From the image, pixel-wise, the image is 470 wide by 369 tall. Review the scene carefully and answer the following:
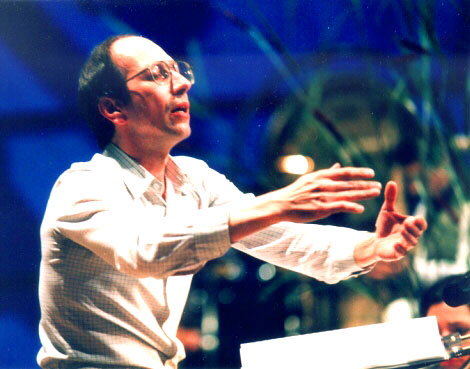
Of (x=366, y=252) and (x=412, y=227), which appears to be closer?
(x=412, y=227)

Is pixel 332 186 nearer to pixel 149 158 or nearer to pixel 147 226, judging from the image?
pixel 147 226

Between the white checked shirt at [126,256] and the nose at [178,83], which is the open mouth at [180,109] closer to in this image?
the nose at [178,83]

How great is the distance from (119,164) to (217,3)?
844mm

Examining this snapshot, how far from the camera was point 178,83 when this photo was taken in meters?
1.90

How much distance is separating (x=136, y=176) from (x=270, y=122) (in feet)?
2.29

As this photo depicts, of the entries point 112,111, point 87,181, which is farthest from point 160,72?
point 87,181

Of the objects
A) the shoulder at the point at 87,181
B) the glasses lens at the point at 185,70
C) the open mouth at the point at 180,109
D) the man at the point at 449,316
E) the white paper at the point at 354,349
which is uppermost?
the glasses lens at the point at 185,70

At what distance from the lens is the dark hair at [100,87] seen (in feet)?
5.98

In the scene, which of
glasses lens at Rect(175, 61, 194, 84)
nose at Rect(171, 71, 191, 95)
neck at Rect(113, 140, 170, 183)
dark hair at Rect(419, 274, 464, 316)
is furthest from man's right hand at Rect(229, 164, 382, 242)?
dark hair at Rect(419, 274, 464, 316)

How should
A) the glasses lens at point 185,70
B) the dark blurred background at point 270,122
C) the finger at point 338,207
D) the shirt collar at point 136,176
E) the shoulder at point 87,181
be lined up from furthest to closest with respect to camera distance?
the dark blurred background at point 270,122, the glasses lens at point 185,70, the shirt collar at point 136,176, the shoulder at point 87,181, the finger at point 338,207

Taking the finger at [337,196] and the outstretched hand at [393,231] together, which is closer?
the finger at [337,196]

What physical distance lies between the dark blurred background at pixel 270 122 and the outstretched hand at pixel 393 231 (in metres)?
0.53

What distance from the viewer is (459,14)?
2.34 metres

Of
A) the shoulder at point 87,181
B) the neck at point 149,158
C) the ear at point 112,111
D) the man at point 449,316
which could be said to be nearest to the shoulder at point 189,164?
the neck at point 149,158
